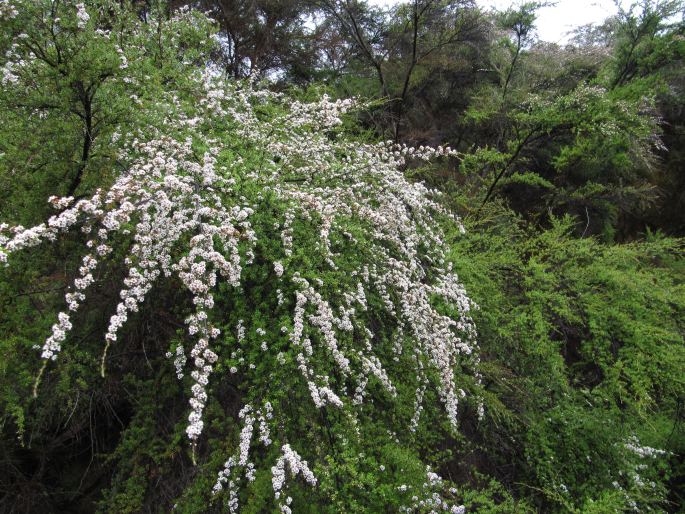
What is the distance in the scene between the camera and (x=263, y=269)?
9.21ft

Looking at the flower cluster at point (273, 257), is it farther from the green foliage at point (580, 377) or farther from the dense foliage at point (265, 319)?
the green foliage at point (580, 377)

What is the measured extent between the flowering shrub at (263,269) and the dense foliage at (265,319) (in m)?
0.03

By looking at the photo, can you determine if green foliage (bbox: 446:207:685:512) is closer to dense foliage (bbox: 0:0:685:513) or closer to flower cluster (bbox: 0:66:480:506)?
dense foliage (bbox: 0:0:685:513)

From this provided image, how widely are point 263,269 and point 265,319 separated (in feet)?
1.08

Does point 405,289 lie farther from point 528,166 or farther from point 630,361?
point 528,166

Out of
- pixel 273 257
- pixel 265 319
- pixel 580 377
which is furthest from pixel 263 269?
pixel 580 377

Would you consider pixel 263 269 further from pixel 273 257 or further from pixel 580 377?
pixel 580 377

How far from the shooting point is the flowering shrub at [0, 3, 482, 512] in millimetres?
2260

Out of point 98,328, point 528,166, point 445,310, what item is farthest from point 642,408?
point 528,166

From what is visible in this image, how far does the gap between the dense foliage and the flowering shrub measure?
3 centimetres

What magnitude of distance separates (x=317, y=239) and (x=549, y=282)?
127 inches

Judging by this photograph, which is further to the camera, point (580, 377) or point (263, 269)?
point (580, 377)

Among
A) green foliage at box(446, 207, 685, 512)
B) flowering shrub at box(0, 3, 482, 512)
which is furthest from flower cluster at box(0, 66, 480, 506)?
→ green foliage at box(446, 207, 685, 512)

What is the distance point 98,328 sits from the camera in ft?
10.4
